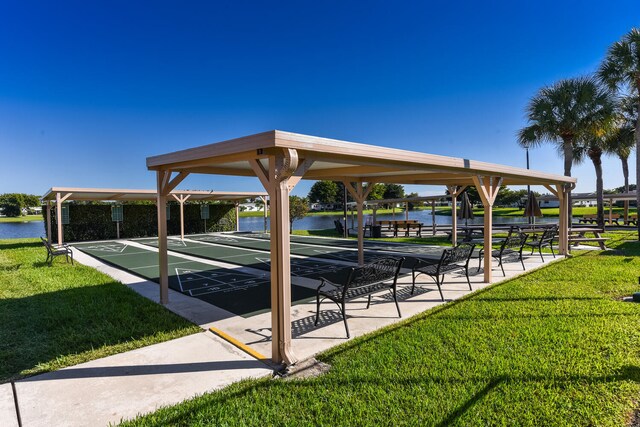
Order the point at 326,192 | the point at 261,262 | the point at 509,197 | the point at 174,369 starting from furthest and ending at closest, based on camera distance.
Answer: the point at 326,192 → the point at 509,197 → the point at 261,262 → the point at 174,369

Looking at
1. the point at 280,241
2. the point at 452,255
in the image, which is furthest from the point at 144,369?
the point at 452,255

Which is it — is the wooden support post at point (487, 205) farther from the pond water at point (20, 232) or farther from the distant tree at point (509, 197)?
the distant tree at point (509, 197)

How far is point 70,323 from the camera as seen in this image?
17.1 ft

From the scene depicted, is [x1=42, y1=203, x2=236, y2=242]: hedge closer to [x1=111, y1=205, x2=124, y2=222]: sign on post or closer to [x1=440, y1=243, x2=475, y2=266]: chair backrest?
[x1=111, y1=205, x2=124, y2=222]: sign on post

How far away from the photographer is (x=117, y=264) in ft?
35.7

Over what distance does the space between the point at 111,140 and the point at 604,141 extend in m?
39.7

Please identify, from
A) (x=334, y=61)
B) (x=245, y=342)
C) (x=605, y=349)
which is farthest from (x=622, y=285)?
(x=334, y=61)

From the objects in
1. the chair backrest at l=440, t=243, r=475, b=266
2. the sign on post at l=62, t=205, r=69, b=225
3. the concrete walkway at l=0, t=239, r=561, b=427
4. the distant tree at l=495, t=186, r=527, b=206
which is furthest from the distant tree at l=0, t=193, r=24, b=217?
the distant tree at l=495, t=186, r=527, b=206

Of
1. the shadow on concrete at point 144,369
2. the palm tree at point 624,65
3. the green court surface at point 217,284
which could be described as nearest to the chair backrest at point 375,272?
the green court surface at point 217,284

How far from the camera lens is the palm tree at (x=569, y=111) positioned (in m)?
16.2

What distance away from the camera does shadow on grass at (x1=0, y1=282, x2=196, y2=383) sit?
159 inches

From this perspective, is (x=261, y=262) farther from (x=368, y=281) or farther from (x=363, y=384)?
(x=363, y=384)

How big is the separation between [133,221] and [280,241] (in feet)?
69.8

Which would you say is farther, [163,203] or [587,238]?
[587,238]
